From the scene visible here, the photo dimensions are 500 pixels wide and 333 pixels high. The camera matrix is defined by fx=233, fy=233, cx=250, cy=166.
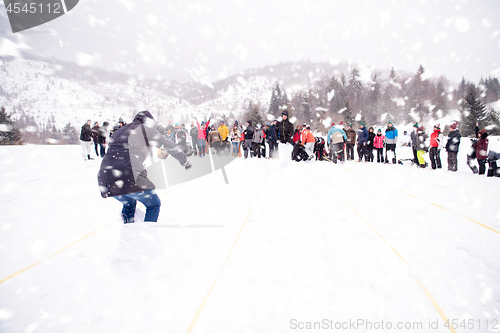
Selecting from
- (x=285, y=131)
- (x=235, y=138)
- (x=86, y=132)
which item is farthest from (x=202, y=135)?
(x=86, y=132)

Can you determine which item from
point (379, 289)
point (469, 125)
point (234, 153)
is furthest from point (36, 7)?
point (469, 125)

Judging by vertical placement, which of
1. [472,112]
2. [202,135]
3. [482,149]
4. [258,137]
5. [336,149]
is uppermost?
[472,112]

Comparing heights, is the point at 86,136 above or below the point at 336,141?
above

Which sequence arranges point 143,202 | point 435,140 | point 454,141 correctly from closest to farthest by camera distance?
point 143,202, point 454,141, point 435,140

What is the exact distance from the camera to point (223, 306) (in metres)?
2.04

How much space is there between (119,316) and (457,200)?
605cm

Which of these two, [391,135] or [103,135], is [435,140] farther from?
[103,135]

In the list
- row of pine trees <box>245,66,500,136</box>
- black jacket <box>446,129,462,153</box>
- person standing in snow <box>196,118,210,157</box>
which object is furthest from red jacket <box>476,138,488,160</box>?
row of pine trees <box>245,66,500,136</box>

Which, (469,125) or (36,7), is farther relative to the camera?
(469,125)

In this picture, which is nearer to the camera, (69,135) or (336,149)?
(336,149)

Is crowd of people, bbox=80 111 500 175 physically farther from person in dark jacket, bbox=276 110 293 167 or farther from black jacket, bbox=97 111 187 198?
black jacket, bbox=97 111 187 198

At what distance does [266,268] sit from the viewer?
2539 mm

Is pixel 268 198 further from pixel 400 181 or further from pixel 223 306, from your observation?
pixel 400 181

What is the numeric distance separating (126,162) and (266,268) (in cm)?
201
